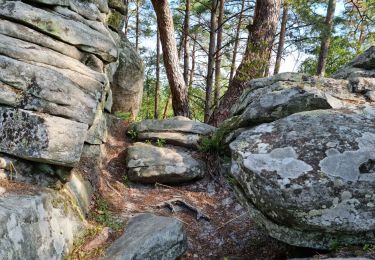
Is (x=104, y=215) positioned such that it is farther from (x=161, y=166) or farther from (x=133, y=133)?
(x=133, y=133)

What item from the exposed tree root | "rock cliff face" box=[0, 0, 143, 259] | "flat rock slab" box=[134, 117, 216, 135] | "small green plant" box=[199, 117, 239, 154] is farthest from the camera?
"flat rock slab" box=[134, 117, 216, 135]

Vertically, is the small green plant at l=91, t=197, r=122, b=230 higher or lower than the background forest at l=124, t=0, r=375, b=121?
lower

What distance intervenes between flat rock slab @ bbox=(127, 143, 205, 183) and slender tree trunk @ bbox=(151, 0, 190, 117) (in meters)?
2.93

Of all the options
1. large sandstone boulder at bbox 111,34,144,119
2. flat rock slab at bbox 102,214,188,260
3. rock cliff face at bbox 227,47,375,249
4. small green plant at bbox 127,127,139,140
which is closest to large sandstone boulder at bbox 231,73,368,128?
rock cliff face at bbox 227,47,375,249

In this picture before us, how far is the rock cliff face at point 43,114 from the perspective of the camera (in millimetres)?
3863

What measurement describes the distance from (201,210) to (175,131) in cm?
242

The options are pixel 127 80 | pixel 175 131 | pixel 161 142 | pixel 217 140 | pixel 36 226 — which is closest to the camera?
pixel 36 226

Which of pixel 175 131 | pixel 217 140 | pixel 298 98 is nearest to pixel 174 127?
pixel 175 131

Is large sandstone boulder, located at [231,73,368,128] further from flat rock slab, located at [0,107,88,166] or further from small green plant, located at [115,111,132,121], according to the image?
small green plant, located at [115,111,132,121]

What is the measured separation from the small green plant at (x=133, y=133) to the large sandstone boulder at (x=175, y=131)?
0.03 meters

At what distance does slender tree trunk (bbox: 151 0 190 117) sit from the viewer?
9.28 m

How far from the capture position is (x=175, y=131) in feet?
26.4

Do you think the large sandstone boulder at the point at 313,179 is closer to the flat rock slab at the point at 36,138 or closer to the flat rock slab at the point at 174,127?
the flat rock slab at the point at 36,138

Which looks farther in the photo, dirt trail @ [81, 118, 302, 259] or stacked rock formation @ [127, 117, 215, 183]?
stacked rock formation @ [127, 117, 215, 183]
